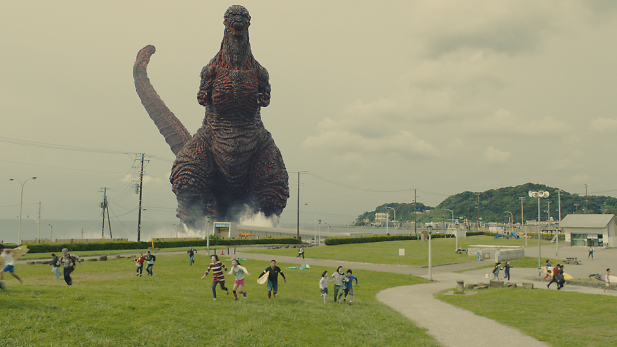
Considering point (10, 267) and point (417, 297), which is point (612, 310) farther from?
point (10, 267)

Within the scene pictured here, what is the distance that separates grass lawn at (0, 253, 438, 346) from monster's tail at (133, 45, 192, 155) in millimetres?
51485

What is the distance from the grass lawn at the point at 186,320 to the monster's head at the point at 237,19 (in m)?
31.4

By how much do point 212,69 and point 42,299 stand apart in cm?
3590

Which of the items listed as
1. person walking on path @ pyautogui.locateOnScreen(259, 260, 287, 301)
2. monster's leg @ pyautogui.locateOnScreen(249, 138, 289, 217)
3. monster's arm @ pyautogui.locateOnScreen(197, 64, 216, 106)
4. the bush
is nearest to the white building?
the bush

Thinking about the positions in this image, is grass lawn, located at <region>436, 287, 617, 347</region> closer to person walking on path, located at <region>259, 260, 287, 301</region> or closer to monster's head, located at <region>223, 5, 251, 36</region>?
person walking on path, located at <region>259, 260, 287, 301</region>

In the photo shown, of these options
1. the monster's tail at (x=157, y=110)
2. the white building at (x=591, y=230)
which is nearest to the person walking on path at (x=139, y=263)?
the monster's tail at (x=157, y=110)

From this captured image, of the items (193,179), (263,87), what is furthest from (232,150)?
(263,87)

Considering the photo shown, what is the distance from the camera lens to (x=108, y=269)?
83.9 ft

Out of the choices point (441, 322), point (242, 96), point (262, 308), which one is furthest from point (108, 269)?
point (242, 96)

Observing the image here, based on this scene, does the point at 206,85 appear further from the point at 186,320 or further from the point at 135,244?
the point at 186,320

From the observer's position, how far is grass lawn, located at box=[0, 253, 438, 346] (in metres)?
10.2

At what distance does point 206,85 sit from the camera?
45406 mm

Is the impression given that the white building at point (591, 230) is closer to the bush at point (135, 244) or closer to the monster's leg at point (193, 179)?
the bush at point (135, 244)

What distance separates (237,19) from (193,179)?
742 inches
